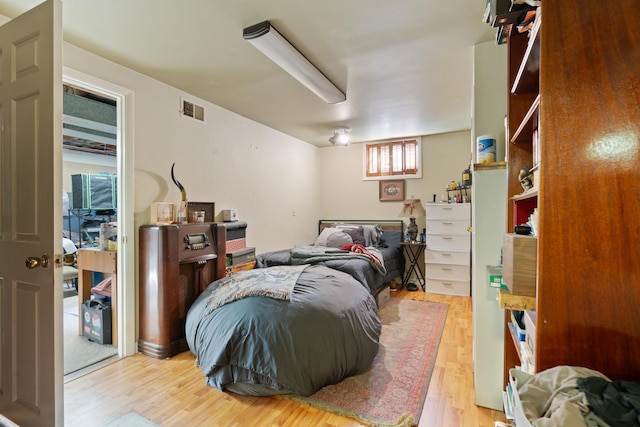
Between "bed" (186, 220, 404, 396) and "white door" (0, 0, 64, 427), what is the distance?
32.4 inches

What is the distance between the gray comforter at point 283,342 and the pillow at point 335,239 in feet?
6.61

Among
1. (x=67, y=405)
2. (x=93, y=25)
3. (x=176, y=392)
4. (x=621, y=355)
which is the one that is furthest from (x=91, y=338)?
(x=621, y=355)

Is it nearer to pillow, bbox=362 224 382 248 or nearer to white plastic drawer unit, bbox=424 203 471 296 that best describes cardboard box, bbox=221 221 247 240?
pillow, bbox=362 224 382 248

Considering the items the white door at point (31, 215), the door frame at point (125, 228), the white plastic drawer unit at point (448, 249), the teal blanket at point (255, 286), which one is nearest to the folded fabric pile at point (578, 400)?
the teal blanket at point (255, 286)

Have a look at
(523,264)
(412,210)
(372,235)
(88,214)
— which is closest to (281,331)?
(523,264)

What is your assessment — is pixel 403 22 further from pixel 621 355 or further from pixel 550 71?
pixel 621 355

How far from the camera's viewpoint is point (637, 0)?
813mm

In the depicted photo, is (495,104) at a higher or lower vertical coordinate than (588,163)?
higher

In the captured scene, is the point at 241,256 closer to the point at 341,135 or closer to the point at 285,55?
the point at 285,55

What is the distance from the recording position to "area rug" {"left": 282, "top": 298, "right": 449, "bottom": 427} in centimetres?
172

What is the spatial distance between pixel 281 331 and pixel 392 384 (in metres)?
0.87

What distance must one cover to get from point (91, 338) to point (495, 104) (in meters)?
3.81

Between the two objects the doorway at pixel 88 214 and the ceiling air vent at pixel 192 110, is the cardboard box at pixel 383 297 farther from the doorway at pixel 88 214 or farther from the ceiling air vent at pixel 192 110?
the ceiling air vent at pixel 192 110

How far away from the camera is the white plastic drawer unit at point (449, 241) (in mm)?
4098
